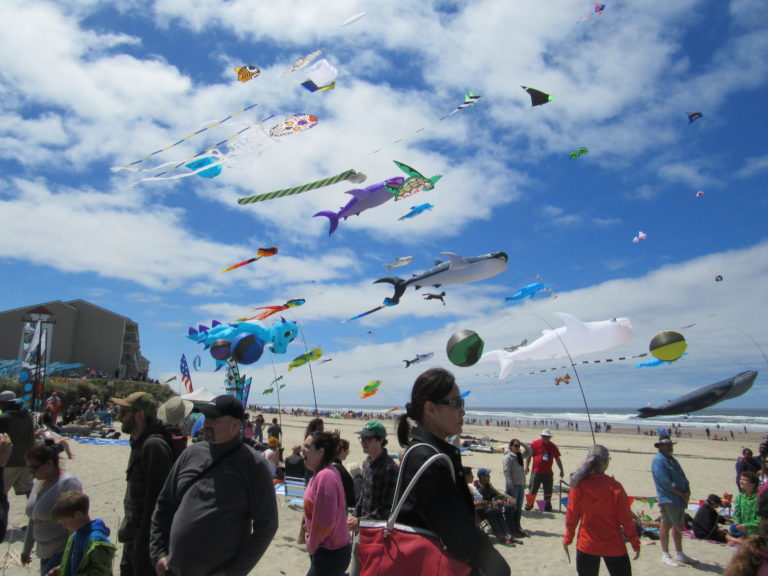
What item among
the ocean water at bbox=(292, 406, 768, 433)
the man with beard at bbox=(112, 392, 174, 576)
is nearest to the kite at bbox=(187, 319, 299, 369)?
the man with beard at bbox=(112, 392, 174, 576)

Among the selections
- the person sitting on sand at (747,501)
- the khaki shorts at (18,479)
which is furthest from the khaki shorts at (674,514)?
the khaki shorts at (18,479)

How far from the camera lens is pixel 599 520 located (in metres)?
3.85

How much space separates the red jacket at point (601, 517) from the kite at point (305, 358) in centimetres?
1161

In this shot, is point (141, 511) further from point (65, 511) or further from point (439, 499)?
point (439, 499)

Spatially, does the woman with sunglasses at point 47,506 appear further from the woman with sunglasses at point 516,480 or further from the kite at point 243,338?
the kite at point 243,338

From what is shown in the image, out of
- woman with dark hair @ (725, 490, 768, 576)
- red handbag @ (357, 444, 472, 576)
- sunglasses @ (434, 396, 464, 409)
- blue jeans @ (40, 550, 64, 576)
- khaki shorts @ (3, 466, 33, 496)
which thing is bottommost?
blue jeans @ (40, 550, 64, 576)

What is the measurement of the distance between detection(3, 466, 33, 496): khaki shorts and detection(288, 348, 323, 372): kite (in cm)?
977

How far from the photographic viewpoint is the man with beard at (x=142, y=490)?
283 cm

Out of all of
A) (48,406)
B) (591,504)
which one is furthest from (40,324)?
(591,504)

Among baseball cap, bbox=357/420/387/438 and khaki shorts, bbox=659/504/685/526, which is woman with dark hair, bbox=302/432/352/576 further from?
khaki shorts, bbox=659/504/685/526

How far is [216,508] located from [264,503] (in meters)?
0.23

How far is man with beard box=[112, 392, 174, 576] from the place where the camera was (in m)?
2.83

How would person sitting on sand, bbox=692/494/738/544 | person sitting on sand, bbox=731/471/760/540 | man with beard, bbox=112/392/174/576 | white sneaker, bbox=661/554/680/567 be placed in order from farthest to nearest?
person sitting on sand, bbox=692/494/738/544
white sneaker, bbox=661/554/680/567
person sitting on sand, bbox=731/471/760/540
man with beard, bbox=112/392/174/576

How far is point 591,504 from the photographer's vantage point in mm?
3912
